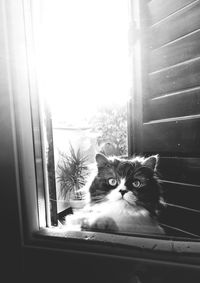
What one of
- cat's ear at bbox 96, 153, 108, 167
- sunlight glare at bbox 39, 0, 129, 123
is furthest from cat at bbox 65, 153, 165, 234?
sunlight glare at bbox 39, 0, 129, 123

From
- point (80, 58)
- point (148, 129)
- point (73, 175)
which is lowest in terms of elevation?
point (73, 175)

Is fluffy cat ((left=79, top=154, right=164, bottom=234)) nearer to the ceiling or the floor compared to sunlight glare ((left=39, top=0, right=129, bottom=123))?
nearer to the floor

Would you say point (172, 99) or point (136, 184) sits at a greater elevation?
point (172, 99)

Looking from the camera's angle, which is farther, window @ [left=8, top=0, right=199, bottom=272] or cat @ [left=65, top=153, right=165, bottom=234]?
cat @ [left=65, top=153, right=165, bottom=234]

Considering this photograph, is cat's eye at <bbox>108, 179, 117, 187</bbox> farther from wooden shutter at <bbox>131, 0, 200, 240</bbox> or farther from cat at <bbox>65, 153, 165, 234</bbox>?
wooden shutter at <bbox>131, 0, 200, 240</bbox>

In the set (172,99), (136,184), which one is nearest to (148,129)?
(172,99)

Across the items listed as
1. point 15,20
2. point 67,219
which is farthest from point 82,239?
point 15,20

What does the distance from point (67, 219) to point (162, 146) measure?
0.57 metres

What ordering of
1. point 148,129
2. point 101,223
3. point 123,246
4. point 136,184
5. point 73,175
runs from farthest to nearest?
point 148,129 → point 136,184 → point 73,175 → point 101,223 → point 123,246

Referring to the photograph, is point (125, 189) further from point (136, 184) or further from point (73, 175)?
point (73, 175)

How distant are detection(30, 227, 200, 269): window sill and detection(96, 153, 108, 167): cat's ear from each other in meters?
0.40

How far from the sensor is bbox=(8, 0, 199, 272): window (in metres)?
0.44

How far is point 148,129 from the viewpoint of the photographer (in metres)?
0.98

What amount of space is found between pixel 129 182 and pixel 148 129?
30 centimetres
